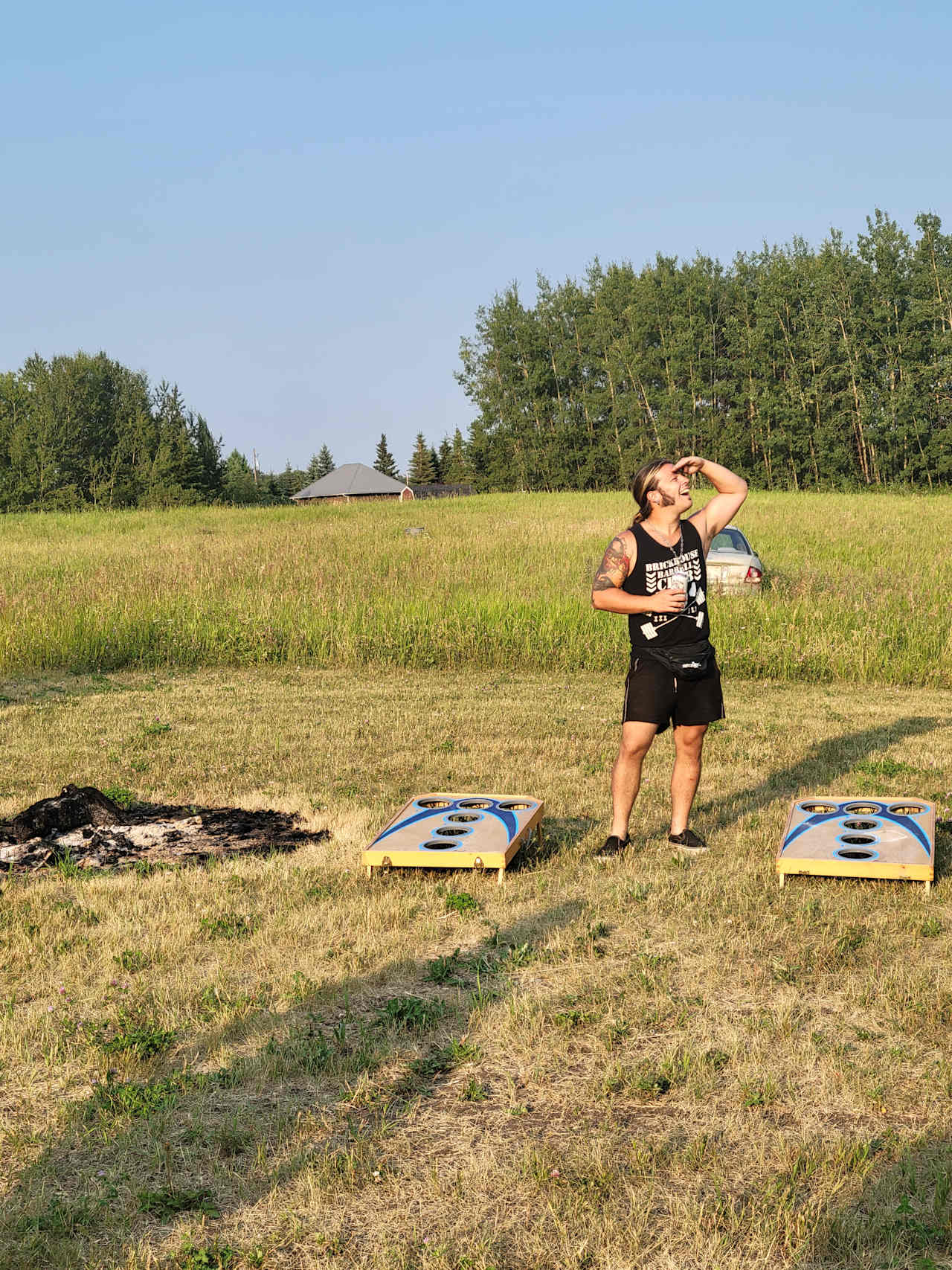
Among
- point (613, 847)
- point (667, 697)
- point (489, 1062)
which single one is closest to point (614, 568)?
point (667, 697)

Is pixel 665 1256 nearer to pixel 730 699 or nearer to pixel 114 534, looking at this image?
pixel 730 699

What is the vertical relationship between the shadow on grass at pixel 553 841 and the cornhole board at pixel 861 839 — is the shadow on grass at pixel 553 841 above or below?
below

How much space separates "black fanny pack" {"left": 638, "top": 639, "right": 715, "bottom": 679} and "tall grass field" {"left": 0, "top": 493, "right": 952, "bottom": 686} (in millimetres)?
8276

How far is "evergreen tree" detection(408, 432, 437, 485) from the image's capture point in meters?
129

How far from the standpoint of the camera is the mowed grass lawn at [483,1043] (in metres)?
3.16

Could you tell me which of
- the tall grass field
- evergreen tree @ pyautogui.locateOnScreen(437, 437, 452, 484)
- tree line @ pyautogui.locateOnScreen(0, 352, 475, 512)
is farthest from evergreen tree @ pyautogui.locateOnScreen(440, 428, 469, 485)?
the tall grass field

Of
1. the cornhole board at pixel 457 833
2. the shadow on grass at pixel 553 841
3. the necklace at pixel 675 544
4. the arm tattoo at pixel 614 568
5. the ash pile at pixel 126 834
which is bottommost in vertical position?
the shadow on grass at pixel 553 841

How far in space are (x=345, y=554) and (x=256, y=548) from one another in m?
2.00

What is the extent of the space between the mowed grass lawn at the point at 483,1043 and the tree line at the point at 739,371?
56.6 meters

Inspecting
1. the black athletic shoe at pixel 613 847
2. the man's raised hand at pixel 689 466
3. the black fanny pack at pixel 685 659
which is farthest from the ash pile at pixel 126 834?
→ the man's raised hand at pixel 689 466

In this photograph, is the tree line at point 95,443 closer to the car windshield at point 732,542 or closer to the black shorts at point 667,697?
the car windshield at point 732,542

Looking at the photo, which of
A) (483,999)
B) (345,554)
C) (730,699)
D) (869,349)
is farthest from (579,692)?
(869,349)

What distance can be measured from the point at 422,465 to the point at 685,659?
12564 centimetres

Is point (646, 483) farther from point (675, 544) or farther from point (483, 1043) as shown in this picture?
point (483, 1043)
